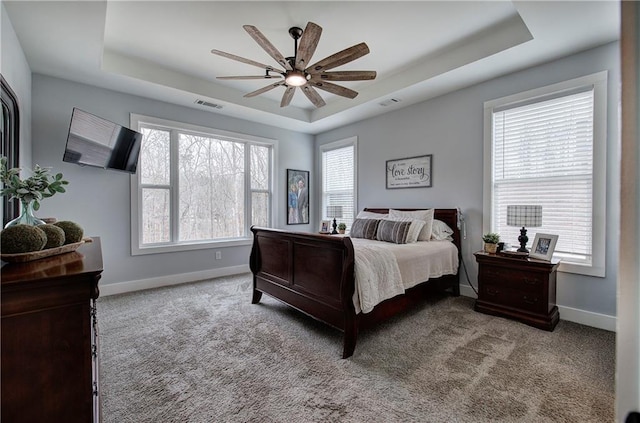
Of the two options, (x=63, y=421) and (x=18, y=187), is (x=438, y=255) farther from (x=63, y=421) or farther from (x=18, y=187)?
(x=18, y=187)

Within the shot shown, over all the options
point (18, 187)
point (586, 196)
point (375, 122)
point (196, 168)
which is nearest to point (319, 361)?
point (18, 187)

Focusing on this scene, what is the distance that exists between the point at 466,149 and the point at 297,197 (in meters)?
3.16

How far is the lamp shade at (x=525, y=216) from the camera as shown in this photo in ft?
9.23

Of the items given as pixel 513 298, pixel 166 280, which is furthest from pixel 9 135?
pixel 513 298

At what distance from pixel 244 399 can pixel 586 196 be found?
3519 millimetres

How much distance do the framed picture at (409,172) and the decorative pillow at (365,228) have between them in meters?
0.92

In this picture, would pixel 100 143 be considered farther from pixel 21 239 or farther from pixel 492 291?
pixel 492 291

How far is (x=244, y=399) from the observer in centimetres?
178

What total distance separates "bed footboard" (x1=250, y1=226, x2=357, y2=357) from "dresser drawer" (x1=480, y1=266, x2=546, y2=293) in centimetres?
172

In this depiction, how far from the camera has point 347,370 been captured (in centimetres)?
208

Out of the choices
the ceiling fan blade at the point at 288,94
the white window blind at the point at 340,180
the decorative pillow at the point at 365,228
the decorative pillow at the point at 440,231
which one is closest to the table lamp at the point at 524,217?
the decorative pillow at the point at 440,231

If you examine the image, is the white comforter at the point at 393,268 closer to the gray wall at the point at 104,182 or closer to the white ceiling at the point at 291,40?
the white ceiling at the point at 291,40

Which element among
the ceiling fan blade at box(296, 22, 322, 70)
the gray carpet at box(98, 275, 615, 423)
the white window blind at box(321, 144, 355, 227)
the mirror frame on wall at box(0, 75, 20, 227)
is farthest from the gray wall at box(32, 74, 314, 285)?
the ceiling fan blade at box(296, 22, 322, 70)

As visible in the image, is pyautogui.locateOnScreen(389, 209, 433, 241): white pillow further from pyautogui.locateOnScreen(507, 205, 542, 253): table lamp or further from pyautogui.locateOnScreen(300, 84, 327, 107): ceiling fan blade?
pyautogui.locateOnScreen(300, 84, 327, 107): ceiling fan blade
